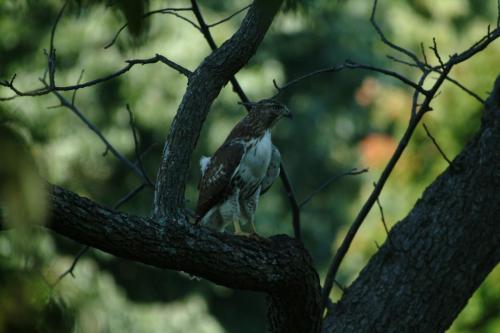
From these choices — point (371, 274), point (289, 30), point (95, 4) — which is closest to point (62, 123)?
point (289, 30)

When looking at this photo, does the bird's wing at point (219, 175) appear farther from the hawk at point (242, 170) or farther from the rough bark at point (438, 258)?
the rough bark at point (438, 258)

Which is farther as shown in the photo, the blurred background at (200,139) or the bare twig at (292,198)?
the bare twig at (292,198)

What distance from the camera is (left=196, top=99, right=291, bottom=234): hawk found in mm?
4293

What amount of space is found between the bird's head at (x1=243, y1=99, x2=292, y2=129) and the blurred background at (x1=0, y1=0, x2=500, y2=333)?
1.31 feet

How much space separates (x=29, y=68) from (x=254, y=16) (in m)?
7.44

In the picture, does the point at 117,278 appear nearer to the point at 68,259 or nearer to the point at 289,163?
the point at 68,259

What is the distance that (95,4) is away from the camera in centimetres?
150

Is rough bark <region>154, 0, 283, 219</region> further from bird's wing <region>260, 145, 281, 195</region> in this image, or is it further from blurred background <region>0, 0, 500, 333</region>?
bird's wing <region>260, 145, 281, 195</region>

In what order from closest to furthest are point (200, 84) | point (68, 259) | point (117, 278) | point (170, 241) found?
point (170, 241) → point (200, 84) → point (68, 259) → point (117, 278)

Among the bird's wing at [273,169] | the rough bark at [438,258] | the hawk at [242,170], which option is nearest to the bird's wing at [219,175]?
the hawk at [242,170]

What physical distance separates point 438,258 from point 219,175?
104 cm

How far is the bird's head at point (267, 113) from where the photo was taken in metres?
4.45

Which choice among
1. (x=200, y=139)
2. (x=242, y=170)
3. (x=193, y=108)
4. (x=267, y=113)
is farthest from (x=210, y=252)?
(x=200, y=139)

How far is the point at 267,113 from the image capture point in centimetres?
450
